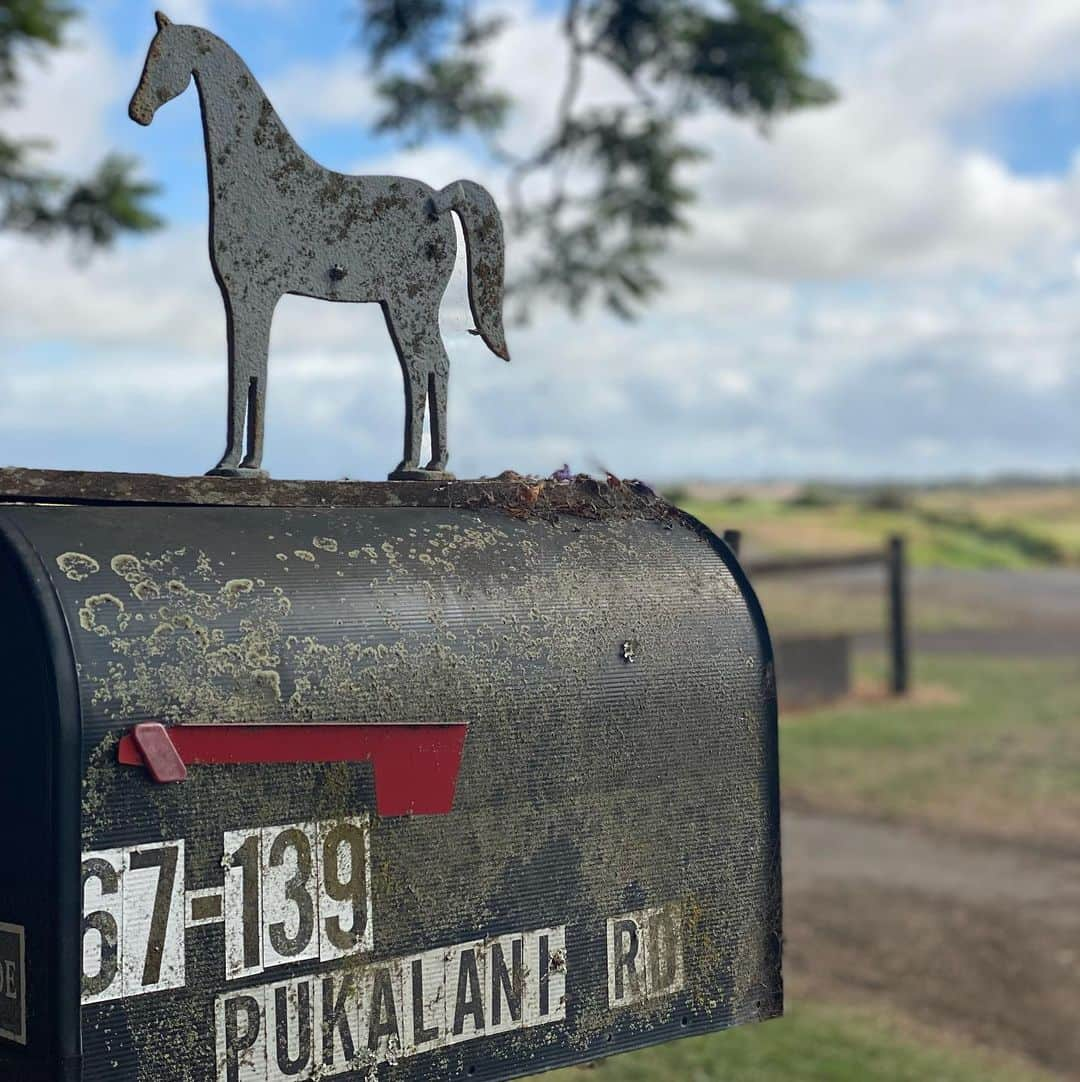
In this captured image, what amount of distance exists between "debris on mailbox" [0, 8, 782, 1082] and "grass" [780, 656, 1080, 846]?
546cm

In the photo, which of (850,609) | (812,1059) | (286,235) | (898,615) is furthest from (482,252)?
(850,609)

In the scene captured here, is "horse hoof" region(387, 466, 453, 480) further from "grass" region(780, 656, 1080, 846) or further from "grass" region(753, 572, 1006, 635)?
"grass" region(753, 572, 1006, 635)

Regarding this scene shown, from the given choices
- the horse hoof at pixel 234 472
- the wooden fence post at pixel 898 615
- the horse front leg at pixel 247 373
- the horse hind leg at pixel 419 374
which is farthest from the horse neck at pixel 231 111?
the wooden fence post at pixel 898 615

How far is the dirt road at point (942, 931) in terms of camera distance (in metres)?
4.88

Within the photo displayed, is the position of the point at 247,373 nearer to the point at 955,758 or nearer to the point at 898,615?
the point at 955,758

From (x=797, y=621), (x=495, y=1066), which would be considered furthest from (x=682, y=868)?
(x=797, y=621)

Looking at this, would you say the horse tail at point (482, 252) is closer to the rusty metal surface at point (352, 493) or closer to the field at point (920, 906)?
the rusty metal surface at point (352, 493)

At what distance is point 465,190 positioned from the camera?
238cm

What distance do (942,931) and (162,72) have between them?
4695mm

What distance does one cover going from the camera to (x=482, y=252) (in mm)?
2400

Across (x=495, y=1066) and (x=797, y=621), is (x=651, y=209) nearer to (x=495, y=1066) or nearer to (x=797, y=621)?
(x=797, y=621)

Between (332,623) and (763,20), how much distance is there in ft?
29.1

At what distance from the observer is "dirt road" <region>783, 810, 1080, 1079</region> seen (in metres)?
4.88

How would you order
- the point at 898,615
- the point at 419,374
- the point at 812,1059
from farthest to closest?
the point at 898,615 < the point at 812,1059 < the point at 419,374
